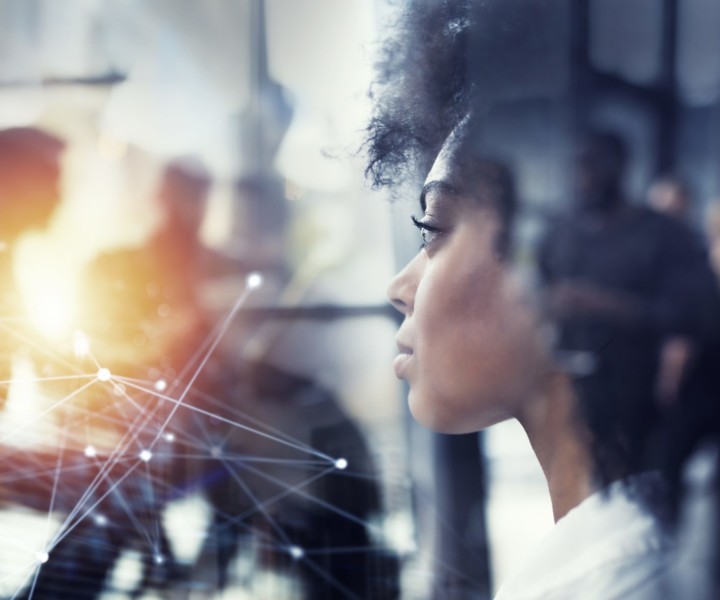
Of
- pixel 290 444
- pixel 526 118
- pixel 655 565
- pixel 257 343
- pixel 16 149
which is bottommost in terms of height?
pixel 655 565

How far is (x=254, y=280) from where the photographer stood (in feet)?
2.76

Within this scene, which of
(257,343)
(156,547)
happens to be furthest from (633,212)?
(156,547)

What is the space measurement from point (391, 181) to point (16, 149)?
0.51m

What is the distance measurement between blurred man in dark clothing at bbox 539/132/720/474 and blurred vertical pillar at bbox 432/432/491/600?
0.19 meters

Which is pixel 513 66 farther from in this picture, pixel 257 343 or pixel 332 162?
pixel 257 343

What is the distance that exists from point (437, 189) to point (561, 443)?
0.91ft

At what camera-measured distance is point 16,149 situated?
36.3 inches

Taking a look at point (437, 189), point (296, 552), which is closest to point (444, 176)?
point (437, 189)

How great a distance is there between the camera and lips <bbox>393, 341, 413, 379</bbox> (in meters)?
0.77

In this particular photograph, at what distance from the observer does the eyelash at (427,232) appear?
724 millimetres

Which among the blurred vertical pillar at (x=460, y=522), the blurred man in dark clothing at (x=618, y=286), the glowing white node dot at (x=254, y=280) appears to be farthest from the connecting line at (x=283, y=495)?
the blurred man in dark clothing at (x=618, y=286)

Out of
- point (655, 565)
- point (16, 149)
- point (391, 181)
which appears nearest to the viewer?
point (655, 565)

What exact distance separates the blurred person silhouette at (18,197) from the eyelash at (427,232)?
49 cm

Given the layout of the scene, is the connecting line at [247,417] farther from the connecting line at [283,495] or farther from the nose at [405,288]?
the nose at [405,288]
